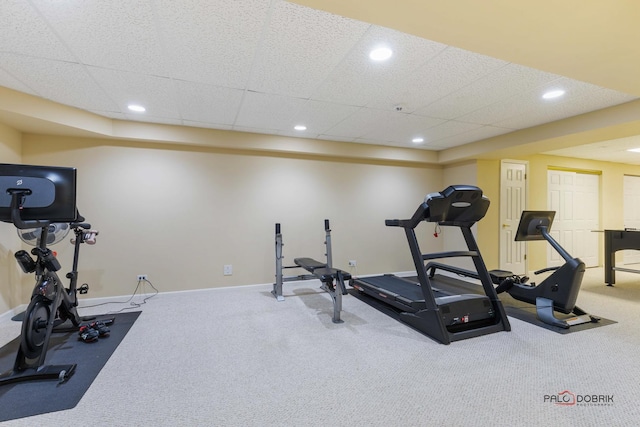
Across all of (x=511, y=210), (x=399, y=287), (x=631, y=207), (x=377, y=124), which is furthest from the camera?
(x=631, y=207)

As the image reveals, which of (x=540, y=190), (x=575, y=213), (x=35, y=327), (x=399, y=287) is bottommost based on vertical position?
(x=399, y=287)

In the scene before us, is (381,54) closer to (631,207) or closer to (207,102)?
(207,102)

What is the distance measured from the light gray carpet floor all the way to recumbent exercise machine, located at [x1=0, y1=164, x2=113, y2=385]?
1.55 ft

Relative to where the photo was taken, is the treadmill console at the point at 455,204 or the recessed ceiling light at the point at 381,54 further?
the treadmill console at the point at 455,204

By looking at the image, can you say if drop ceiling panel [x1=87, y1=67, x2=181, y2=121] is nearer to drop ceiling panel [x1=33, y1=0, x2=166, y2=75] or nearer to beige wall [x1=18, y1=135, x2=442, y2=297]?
drop ceiling panel [x1=33, y1=0, x2=166, y2=75]

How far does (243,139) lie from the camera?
4141 millimetres

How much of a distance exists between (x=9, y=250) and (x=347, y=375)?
387 centimetres

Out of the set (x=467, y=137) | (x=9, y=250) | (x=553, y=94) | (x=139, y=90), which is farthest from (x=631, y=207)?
(x=9, y=250)

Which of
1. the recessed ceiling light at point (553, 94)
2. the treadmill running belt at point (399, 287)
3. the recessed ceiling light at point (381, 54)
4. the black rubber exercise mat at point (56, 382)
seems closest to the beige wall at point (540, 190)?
the treadmill running belt at point (399, 287)

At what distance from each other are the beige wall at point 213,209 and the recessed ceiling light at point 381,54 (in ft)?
8.74

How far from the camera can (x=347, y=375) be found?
2.03m

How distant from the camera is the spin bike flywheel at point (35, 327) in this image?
6.54ft

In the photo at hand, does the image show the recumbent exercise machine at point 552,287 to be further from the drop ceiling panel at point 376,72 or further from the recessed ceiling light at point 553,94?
the drop ceiling panel at point 376,72

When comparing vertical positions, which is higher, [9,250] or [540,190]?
[540,190]
